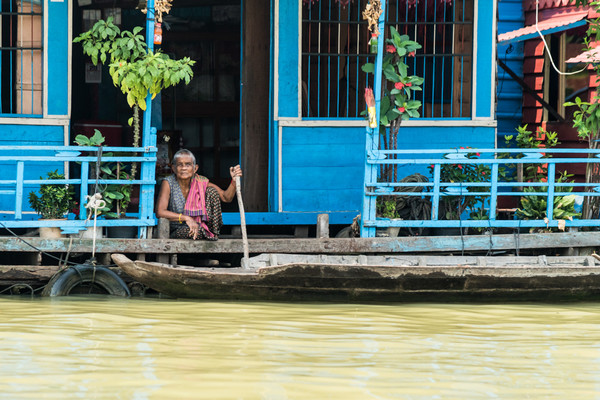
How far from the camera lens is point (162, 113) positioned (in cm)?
1300

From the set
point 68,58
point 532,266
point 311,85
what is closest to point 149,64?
point 68,58

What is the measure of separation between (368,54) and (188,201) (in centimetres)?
279

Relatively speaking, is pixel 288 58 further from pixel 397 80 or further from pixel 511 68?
pixel 511 68

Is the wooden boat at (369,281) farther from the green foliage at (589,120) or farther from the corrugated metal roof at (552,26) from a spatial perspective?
the corrugated metal roof at (552,26)

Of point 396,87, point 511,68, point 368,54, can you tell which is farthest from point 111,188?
point 511,68

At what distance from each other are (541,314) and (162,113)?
6.94 meters

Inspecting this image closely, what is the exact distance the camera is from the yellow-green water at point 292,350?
5395 mm

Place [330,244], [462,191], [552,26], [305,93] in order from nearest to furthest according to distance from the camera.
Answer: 1. [330,244]
2. [462,191]
3. [305,93]
4. [552,26]

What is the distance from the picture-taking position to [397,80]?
9.11 m

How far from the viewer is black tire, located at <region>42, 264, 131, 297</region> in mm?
8414

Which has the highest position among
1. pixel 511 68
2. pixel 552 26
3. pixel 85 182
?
pixel 552 26

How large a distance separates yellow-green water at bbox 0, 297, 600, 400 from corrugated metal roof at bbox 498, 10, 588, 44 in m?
4.74

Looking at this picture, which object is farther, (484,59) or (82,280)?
(484,59)

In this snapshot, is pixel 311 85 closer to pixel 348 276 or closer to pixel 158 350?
pixel 348 276
